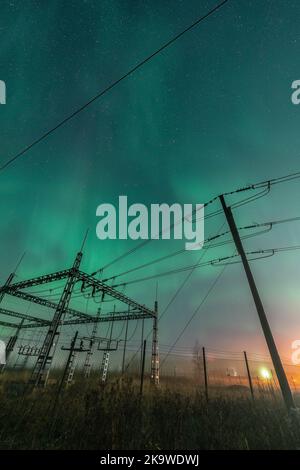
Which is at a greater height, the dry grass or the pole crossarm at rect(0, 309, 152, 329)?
the pole crossarm at rect(0, 309, 152, 329)

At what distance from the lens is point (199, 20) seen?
181 inches

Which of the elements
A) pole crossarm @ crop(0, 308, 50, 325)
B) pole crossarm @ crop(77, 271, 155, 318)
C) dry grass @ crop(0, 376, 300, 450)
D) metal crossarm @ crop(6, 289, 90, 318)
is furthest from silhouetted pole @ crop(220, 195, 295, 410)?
pole crossarm @ crop(0, 308, 50, 325)

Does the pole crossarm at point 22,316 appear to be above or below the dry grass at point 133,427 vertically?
above

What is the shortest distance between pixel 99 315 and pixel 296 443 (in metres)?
23.3

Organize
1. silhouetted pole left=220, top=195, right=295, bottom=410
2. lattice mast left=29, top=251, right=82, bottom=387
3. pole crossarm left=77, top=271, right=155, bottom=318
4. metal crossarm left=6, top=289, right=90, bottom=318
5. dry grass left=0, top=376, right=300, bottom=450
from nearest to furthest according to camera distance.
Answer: dry grass left=0, top=376, right=300, bottom=450 < silhouetted pole left=220, top=195, right=295, bottom=410 < lattice mast left=29, top=251, right=82, bottom=387 < pole crossarm left=77, top=271, right=155, bottom=318 < metal crossarm left=6, top=289, right=90, bottom=318

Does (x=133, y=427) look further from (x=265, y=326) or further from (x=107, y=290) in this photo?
(x=107, y=290)

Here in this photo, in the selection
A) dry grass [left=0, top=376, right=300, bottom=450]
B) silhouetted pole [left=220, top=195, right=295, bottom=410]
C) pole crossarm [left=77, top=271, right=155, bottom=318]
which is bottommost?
dry grass [left=0, top=376, right=300, bottom=450]

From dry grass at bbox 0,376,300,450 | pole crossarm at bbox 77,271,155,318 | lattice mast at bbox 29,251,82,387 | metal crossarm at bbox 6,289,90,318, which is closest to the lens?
dry grass at bbox 0,376,300,450

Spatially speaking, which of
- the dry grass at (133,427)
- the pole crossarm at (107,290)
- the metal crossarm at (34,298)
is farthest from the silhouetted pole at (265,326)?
the metal crossarm at (34,298)

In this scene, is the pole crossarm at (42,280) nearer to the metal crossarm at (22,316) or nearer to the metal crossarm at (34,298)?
the metal crossarm at (34,298)

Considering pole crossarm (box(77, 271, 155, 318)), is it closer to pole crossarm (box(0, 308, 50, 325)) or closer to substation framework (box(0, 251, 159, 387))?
substation framework (box(0, 251, 159, 387))

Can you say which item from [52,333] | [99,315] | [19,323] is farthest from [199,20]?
[19,323]

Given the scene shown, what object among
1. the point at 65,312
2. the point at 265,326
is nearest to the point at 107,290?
the point at 65,312
